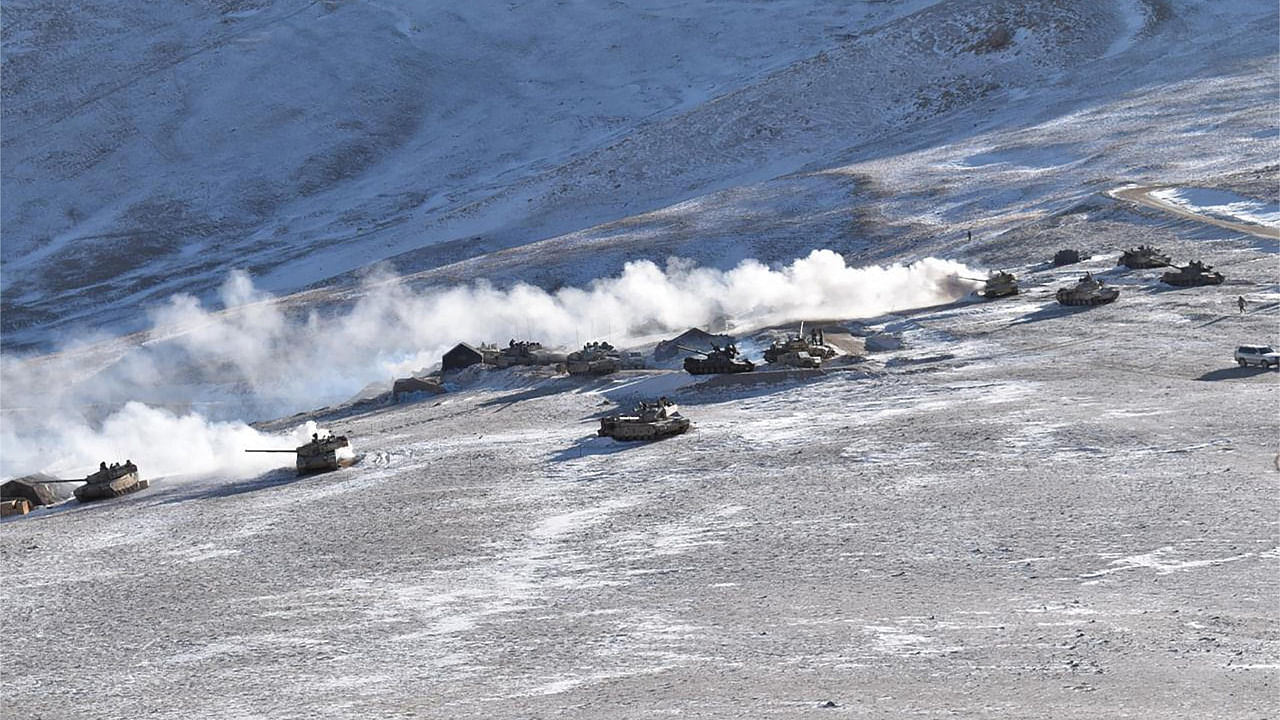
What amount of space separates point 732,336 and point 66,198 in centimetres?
8893

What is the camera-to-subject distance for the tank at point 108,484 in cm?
3819

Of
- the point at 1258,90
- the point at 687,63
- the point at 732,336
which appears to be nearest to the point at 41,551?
the point at 732,336

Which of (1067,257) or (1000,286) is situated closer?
(1000,286)

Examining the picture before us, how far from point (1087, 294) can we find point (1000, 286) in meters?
5.37

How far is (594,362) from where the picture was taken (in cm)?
5025

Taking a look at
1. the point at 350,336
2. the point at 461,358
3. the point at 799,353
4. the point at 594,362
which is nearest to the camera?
the point at 799,353

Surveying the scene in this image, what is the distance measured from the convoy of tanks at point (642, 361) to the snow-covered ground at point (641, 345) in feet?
3.45

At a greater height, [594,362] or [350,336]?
[350,336]

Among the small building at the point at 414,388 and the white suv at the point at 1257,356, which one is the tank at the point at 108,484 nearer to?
the small building at the point at 414,388

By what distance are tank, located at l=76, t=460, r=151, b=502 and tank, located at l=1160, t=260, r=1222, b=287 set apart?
35356 millimetres

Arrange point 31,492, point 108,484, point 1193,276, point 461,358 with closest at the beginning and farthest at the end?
point 108,484
point 31,492
point 1193,276
point 461,358

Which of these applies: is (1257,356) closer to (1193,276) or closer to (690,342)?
(1193,276)

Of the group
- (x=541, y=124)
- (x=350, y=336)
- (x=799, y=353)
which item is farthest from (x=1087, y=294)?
(x=541, y=124)

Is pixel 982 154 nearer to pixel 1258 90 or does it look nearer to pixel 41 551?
pixel 1258 90
